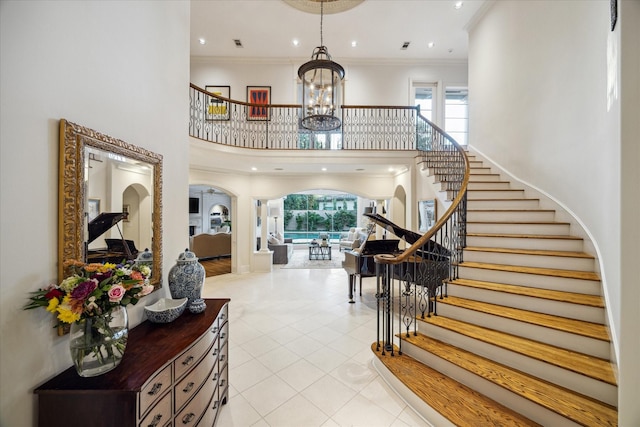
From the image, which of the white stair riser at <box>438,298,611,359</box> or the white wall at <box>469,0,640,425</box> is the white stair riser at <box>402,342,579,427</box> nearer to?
the white wall at <box>469,0,640,425</box>

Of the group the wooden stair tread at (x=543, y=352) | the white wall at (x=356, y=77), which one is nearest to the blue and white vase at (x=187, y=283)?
the wooden stair tread at (x=543, y=352)

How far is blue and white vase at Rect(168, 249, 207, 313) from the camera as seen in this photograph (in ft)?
Result: 6.40

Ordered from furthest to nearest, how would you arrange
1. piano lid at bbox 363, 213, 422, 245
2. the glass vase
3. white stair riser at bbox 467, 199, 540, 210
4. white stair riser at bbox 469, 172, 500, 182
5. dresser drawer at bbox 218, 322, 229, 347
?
1. white stair riser at bbox 469, 172, 500, 182
2. white stair riser at bbox 467, 199, 540, 210
3. piano lid at bbox 363, 213, 422, 245
4. dresser drawer at bbox 218, 322, 229, 347
5. the glass vase

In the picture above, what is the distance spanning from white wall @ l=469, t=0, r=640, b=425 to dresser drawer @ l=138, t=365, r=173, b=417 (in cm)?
251

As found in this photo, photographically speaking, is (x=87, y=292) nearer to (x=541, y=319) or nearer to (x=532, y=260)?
(x=541, y=319)

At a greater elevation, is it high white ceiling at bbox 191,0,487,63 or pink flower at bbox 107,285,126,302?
high white ceiling at bbox 191,0,487,63

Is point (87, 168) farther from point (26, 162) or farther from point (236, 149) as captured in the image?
point (236, 149)

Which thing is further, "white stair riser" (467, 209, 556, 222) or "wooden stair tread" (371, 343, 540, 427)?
"white stair riser" (467, 209, 556, 222)

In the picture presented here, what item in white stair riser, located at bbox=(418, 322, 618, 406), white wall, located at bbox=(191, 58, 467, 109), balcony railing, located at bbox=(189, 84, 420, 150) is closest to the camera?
white stair riser, located at bbox=(418, 322, 618, 406)

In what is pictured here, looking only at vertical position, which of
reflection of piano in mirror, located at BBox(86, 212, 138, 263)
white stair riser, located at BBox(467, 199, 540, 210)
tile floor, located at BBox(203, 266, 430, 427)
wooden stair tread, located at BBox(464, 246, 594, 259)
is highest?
white stair riser, located at BBox(467, 199, 540, 210)

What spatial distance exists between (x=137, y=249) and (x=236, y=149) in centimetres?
383

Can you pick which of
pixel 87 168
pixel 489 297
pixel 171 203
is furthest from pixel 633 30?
pixel 171 203

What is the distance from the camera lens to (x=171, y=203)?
7.43ft

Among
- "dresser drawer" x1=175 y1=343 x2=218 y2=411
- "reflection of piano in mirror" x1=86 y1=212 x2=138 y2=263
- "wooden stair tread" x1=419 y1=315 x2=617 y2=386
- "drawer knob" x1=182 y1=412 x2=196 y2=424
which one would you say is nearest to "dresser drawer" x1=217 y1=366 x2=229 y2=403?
"dresser drawer" x1=175 y1=343 x2=218 y2=411
